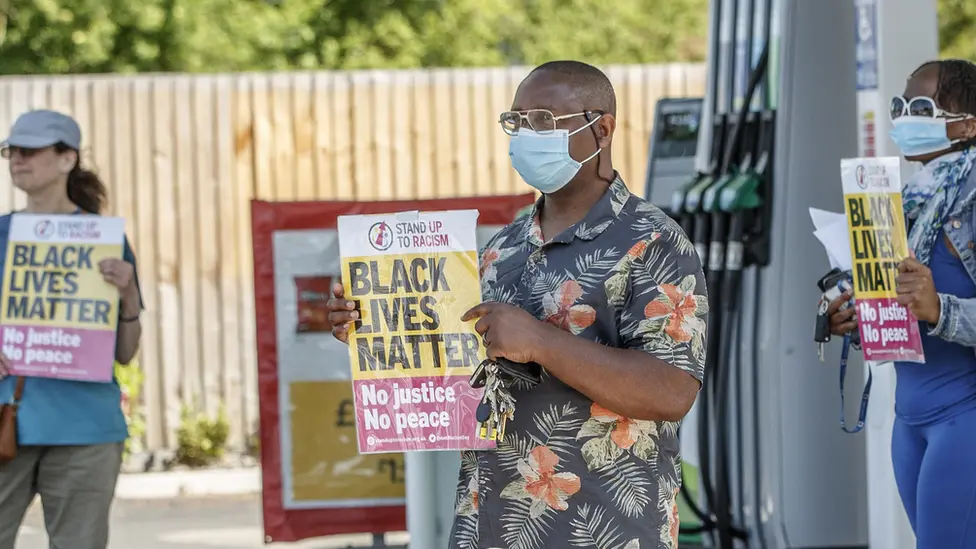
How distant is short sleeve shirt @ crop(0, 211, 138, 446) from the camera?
17.1 ft

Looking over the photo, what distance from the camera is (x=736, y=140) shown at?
22.2ft

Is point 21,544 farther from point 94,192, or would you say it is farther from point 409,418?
point 409,418

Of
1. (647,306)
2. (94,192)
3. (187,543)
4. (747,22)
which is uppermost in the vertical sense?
(747,22)

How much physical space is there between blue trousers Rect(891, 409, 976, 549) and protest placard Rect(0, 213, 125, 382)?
2.73 meters

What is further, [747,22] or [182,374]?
[182,374]

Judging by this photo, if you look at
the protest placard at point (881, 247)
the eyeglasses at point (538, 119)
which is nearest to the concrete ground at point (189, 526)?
the protest placard at point (881, 247)

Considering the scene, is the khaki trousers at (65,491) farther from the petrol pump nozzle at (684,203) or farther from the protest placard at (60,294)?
the petrol pump nozzle at (684,203)

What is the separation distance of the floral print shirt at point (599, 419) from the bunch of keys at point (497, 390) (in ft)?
0.23

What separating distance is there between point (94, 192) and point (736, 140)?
9.21ft

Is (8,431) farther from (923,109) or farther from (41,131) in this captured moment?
(923,109)

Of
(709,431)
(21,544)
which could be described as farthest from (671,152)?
(21,544)

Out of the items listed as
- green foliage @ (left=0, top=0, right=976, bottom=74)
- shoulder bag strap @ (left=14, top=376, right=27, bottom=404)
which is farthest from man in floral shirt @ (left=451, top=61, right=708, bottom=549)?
green foliage @ (left=0, top=0, right=976, bottom=74)

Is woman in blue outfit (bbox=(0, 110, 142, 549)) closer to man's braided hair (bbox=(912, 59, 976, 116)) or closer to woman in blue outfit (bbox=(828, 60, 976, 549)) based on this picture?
woman in blue outfit (bbox=(828, 60, 976, 549))

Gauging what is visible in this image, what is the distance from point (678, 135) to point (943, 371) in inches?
142
